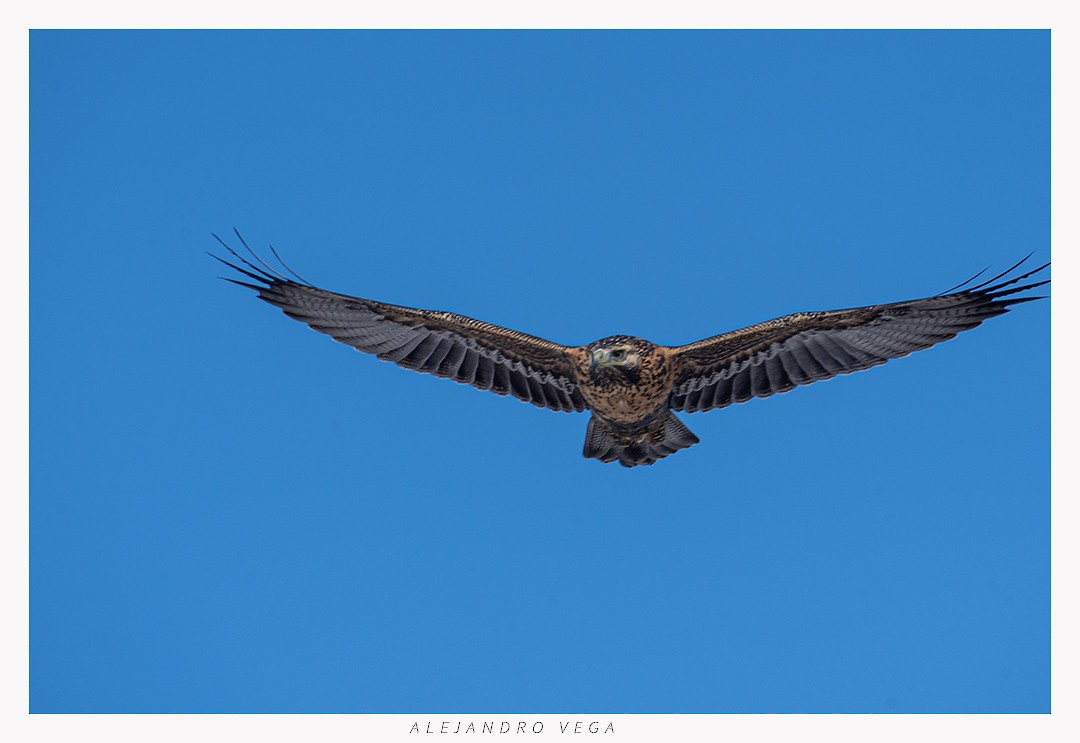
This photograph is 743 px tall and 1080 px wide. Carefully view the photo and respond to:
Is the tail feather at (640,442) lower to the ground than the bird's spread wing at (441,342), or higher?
lower

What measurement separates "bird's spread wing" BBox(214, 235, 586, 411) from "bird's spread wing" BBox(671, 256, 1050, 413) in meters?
1.19

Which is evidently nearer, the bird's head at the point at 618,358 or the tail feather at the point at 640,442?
the bird's head at the point at 618,358

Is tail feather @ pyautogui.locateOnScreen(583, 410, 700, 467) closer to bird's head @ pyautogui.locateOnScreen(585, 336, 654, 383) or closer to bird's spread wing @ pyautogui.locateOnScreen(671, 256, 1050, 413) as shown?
bird's spread wing @ pyautogui.locateOnScreen(671, 256, 1050, 413)

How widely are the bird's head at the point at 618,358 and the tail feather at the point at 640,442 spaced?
81 centimetres

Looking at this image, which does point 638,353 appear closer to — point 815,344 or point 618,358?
point 618,358

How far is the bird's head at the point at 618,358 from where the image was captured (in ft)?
37.0

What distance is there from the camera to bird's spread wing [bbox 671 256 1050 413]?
11.3 meters

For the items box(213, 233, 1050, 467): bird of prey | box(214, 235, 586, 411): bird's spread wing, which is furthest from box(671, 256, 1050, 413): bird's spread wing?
box(214, 235, 586, 411): bird's spread wing

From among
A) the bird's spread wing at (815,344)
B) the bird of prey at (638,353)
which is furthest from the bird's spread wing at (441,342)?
the bird's spread wing at (815,344)

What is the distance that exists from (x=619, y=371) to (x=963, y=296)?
3012 millimetres

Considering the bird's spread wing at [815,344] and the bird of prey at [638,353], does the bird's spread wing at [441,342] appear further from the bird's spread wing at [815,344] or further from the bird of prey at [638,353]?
the bird's spread wing at [815,344]

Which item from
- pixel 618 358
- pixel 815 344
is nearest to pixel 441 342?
pixel 618 358
